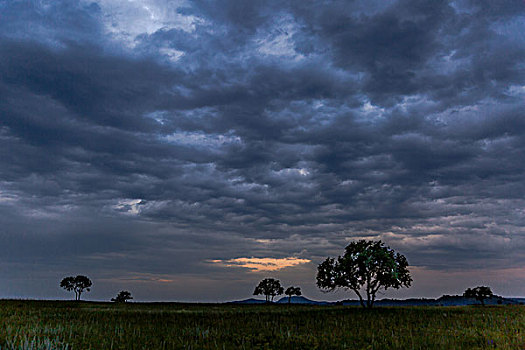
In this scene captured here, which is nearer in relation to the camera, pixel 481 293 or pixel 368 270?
pixel 368 270

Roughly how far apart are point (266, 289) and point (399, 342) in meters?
135

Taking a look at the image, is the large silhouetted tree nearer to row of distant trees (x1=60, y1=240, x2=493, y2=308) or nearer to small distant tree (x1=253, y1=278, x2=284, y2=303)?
row of distant trees (x1=60, y1=240, x2=493, y2=308)

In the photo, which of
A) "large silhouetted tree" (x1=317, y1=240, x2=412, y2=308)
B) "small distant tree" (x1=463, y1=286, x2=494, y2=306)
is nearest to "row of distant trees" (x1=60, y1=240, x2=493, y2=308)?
"large silhouetted tree" (x1=317, y1=240, x2=412, y2=308)

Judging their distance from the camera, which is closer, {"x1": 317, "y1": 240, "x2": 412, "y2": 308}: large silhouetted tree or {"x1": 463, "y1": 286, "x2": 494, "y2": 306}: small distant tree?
{"x1": 317, "y1": 240, "x2": 412, "y2": 308}: large silhouetted tree

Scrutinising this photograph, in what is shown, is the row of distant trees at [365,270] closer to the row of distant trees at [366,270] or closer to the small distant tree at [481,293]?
the row of distant trees at [366,270]

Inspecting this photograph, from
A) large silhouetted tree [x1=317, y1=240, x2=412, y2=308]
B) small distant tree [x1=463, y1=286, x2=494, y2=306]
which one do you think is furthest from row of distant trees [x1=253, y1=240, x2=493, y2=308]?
small distant tree [x1=463, y1=286, x2=494, y2=306]

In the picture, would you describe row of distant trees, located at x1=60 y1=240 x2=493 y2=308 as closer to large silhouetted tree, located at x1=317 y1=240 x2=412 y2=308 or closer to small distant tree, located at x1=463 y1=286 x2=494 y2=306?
large silhouetted tree, located at x1=317 y1=240 x2=412 y2=308

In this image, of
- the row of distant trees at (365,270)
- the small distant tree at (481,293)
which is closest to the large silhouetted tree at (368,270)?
the row of distant trees at (365,270)

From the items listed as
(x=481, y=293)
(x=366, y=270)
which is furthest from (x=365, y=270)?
(x=481, y=293)

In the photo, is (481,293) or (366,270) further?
(481,293)

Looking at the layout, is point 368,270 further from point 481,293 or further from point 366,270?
point 481,293

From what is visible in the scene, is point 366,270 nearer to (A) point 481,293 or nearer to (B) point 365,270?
(B) point 365,270

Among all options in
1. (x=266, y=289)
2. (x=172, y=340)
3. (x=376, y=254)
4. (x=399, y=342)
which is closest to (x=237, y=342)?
(x=172, y=340)

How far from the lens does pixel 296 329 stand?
25.0m
